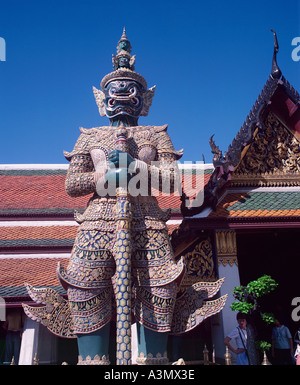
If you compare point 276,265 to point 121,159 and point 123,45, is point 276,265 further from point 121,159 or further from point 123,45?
point 123,45

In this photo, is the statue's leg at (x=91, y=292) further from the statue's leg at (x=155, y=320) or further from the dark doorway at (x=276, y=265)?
the dark doorway at (x=276, y=265)

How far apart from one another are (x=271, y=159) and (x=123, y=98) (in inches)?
111

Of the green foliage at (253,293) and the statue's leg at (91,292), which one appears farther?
the green foliage at (253,293)

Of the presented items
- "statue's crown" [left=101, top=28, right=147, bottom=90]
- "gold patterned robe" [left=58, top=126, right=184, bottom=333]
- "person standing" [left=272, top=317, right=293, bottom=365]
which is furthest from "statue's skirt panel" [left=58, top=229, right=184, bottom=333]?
"person standing" [left=272, top=317, right=293, bottom=365]

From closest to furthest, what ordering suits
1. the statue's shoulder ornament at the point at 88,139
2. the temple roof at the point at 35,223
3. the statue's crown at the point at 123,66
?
1. the statue's shoulder ornament at the point at 88,139
2. the statue's crown at the point at 123,66
3. the temple roof at the point at 35,223

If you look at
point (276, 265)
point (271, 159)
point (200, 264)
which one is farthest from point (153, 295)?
point (276, 265)

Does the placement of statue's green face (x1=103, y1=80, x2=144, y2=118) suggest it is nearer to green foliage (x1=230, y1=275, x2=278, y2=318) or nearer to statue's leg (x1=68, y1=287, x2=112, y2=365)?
statue's leg (x1=68, y1=287, x2=112, y2=365)

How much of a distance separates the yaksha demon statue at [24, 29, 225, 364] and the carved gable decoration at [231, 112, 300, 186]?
1836 mm

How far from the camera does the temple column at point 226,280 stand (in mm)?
4906

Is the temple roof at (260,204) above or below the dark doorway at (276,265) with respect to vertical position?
above

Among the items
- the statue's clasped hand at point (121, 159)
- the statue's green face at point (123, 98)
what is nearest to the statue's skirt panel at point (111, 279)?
the statue's clasped hand at point (121, 159)

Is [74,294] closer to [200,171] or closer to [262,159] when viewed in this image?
[262,159]

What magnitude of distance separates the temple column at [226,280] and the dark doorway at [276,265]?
895 mm
